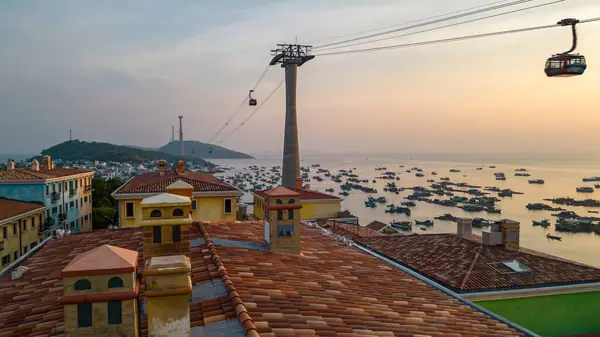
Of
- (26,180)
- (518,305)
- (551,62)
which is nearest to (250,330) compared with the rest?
(518,305)

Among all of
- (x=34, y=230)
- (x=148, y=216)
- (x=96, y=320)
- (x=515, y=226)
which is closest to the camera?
(x=96, y=320)

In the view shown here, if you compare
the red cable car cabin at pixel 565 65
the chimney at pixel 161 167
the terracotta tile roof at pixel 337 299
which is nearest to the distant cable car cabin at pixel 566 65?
the red cable car cabin at pixel 565 65

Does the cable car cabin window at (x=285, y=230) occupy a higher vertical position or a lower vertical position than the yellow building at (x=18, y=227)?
higher

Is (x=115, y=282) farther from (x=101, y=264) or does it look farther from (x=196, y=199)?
(x=196, y=199)

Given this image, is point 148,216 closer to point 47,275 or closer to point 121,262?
point 121,262

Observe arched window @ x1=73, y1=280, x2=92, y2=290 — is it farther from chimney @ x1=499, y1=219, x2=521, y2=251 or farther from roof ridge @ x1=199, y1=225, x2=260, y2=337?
chimney @ x1=499, y1=219, x2=521, y2=251

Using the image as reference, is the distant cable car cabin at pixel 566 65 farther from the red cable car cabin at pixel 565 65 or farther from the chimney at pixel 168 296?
the chimney at pixel 168 296
